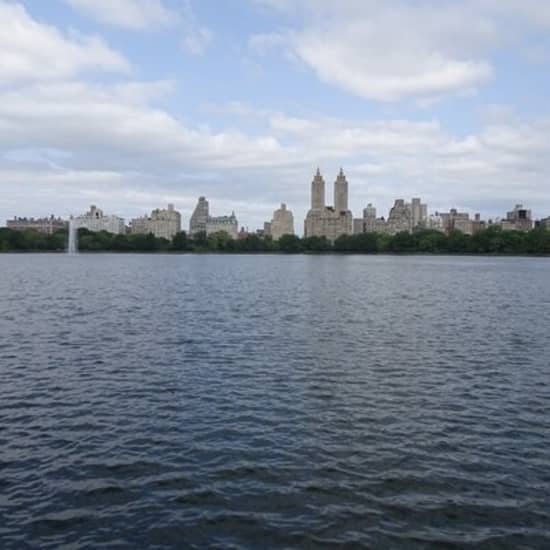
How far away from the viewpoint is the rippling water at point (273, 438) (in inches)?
467

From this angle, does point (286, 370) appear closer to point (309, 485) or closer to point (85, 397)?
point (85, 397)

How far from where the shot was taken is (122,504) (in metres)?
12.7

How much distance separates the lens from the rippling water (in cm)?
1186

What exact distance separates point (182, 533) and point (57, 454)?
18.9ft

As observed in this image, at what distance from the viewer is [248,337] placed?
110ft

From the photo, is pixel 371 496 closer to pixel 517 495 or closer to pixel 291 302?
pixel 517 495

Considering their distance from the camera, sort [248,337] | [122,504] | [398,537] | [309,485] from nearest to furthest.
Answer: [398,537]
[122,504]
[309,485]
[248,337]

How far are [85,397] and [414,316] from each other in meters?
30.1

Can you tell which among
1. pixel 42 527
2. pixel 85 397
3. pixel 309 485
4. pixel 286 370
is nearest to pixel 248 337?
pixel 286 370

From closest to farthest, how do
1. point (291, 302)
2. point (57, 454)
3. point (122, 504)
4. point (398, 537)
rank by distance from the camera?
point (398, 537) → point (122, 504) → point (57, 454) → point (291, 302)

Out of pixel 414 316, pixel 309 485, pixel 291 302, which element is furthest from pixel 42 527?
pixel 291 302

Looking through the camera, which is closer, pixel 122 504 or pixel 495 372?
pixel 122 504

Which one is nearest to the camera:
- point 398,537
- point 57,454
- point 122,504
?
point 398,537

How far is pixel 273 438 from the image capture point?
1672 centimetres
